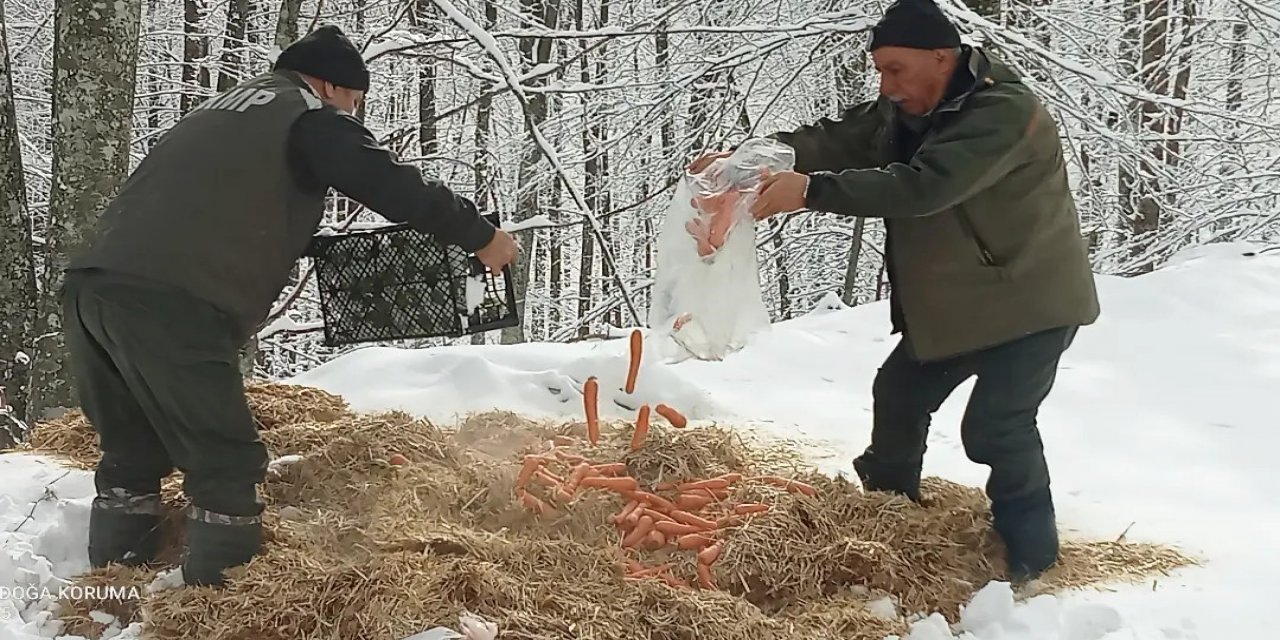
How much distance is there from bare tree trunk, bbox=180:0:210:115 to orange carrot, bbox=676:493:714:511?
8.73 metres

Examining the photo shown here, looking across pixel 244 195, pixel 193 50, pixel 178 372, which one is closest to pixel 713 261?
pixel 244 195

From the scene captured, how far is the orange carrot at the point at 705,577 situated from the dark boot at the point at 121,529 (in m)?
1.59

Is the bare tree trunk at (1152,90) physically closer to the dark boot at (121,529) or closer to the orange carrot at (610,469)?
the orange carrot at (610,469)

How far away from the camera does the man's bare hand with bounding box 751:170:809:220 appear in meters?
2.70

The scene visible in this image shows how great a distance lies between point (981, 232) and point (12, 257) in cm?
525

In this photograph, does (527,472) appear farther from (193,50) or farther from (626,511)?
(193,50)

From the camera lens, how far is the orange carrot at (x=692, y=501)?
3.28 m

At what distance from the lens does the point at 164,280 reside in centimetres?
251

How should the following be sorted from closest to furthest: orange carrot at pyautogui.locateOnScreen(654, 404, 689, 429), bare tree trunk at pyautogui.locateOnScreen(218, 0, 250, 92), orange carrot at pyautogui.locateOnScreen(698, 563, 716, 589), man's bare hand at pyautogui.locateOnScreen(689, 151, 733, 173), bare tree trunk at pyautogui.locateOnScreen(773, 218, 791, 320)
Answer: orange carrot at pyautogui.locateOnScreen(698, 563, 716, 589) → man's bare hand at pyautogui.locateOnScreen(689, 151, 733, 173) → orange carrot at pyautogui.locateOnScreen(654, 404, 689, 429) → bare tree trunk at pyautogui.locateOnScreen(218, 0, 250, 92) → bare tree trunk at pyautogui.locateOnScreen(773, 218, 791, 320)

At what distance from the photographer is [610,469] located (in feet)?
11.5

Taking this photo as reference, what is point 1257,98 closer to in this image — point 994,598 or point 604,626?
point 994,598

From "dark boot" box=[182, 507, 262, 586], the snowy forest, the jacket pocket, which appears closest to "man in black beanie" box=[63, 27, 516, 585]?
"dark boot" box=[182, 507, 262, 586]

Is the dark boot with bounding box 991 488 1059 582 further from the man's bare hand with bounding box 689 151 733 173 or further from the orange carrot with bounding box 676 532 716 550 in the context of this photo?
the man's bare hand with bounding box 689 151 733 173

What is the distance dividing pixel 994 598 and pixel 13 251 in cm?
544
